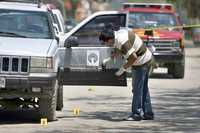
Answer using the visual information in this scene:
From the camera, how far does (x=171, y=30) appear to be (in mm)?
23750

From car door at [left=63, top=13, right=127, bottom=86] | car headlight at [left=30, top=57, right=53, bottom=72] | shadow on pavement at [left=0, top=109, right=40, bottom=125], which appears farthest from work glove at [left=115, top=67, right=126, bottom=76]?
shadow on pavement at [left=0, top=109, right=40, bottom=125]

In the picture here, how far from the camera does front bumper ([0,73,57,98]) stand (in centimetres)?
1201

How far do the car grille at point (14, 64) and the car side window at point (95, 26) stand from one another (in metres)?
5.17

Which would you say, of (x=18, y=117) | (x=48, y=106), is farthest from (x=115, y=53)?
(x=18, y=117)

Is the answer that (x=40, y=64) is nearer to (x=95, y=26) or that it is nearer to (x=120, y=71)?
(x=120, y=71)

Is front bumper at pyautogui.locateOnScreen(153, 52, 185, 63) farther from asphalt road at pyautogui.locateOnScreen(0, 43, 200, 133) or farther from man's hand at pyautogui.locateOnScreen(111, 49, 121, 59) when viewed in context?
man's hand at pyautogui.locateOnScreen(111, 49, 121, 59)

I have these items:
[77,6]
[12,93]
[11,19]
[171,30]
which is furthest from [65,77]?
[77,6]

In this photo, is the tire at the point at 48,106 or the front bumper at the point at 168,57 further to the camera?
the front bumper at the point at 168,57

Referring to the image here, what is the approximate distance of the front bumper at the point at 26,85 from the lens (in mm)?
12008

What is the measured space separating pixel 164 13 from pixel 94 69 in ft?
32.8

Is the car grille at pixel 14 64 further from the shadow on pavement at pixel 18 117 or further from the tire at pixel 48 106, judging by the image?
the shadow on pavement at pixel 18 117

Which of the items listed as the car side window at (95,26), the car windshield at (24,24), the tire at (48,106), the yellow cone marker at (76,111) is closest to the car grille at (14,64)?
the tire at (48,106)

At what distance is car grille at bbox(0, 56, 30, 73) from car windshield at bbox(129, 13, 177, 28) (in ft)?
37.5

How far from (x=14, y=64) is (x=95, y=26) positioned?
731 centimetres
